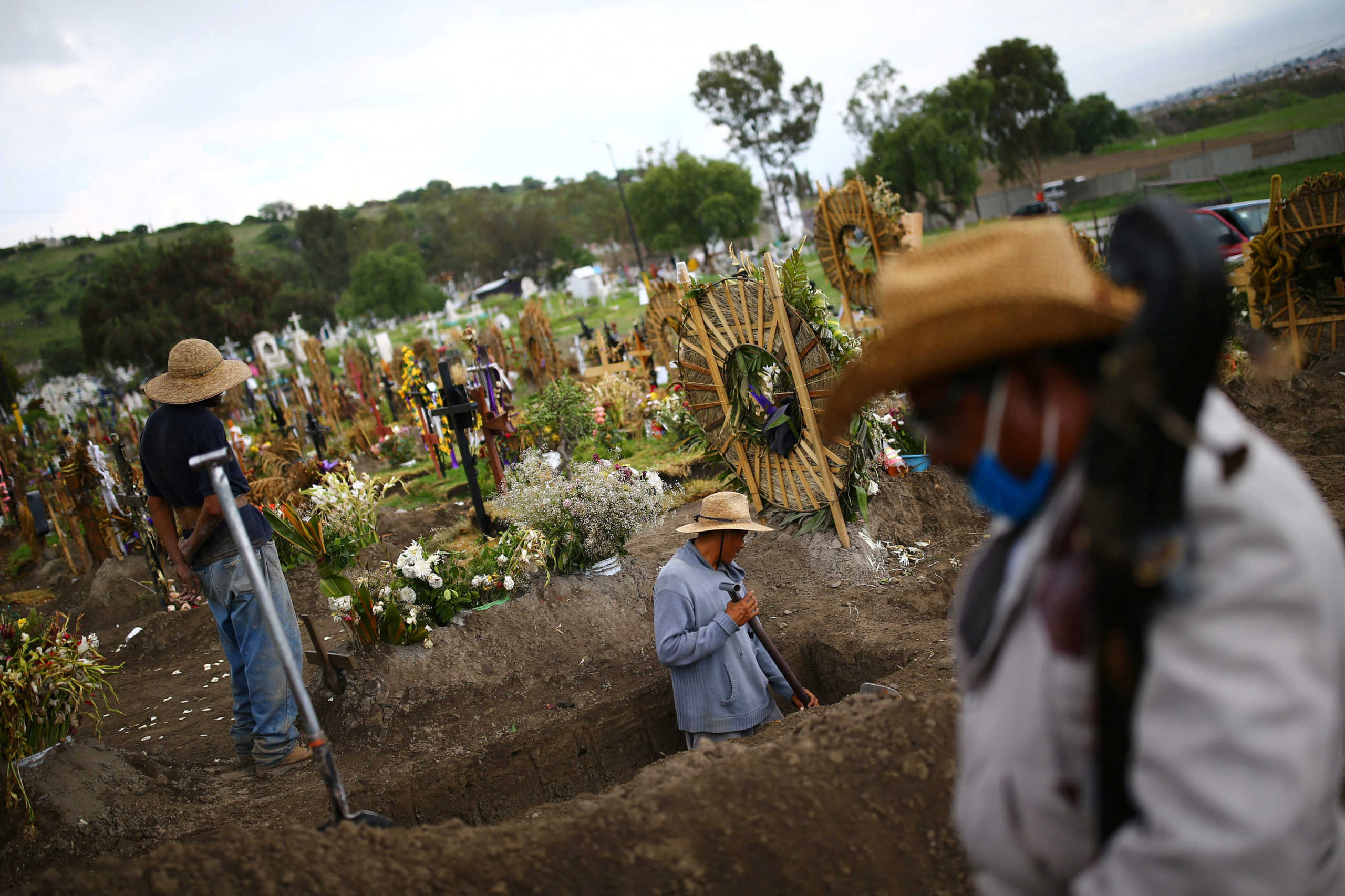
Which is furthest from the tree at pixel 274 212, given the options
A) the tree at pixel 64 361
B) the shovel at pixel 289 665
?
the shovel at pixel 289 665

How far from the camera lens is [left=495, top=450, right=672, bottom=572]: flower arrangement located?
6.43 meters

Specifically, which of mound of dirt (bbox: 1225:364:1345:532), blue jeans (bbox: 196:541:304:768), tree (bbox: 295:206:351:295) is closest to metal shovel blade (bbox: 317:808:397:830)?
blue jeans (bbox: 196:541:304:768)

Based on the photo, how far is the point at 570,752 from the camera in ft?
17.4

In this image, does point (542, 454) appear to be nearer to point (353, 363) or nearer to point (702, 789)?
point (702, 789)

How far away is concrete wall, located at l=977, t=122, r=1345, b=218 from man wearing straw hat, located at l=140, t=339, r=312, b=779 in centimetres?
2391

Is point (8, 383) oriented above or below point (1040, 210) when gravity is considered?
above

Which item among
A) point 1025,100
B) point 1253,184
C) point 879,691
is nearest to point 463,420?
point 879,691

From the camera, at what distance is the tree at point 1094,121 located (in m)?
50.0

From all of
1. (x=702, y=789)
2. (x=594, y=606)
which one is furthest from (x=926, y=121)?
(x=702, y=789)

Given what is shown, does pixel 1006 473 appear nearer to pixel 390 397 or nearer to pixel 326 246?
pixel 390 397

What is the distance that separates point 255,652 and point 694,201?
4505 cm

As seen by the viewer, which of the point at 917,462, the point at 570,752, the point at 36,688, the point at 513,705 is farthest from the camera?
the point at 917,462

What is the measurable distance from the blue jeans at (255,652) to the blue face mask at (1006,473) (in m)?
4.51

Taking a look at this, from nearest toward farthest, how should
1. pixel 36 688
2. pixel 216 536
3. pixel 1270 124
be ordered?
pixel 36 688
pixel 216 536
pixel 1270 124
